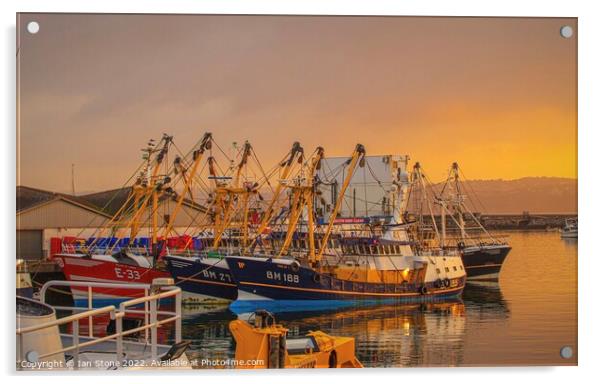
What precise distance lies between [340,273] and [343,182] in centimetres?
308

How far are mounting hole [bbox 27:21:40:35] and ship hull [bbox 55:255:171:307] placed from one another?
8.24 feet

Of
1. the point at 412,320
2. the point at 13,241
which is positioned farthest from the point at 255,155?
the point at 412,320

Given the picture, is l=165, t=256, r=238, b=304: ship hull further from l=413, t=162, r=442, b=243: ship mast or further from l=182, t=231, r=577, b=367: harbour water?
l=413, t=162, r=442, b=243: ship mast

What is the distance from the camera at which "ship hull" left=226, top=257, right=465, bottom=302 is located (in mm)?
11423

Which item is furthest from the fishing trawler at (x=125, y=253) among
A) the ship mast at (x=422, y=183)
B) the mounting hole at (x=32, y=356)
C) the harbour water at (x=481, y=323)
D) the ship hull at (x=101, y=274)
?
the ship mast at (x=422, y=183)

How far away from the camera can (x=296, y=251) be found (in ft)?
43.3

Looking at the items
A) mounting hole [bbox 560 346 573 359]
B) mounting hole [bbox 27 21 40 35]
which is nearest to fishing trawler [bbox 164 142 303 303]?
mounting hole [bbox 27 21 40 35]

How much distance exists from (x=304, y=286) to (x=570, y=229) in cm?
491

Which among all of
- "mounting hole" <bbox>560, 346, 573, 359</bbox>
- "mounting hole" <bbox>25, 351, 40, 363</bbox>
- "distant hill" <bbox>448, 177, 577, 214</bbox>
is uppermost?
"distant hill" <bbox>448, 177, 577, 214</bbox>

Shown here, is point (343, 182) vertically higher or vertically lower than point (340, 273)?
higher

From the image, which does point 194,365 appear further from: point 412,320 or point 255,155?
point 412,320

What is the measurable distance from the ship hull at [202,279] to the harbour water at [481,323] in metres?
0.62

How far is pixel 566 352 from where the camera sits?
8023 millimetres

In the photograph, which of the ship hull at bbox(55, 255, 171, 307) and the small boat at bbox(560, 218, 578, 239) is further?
the ship hull at bbox(55, 255, 171, 307)
